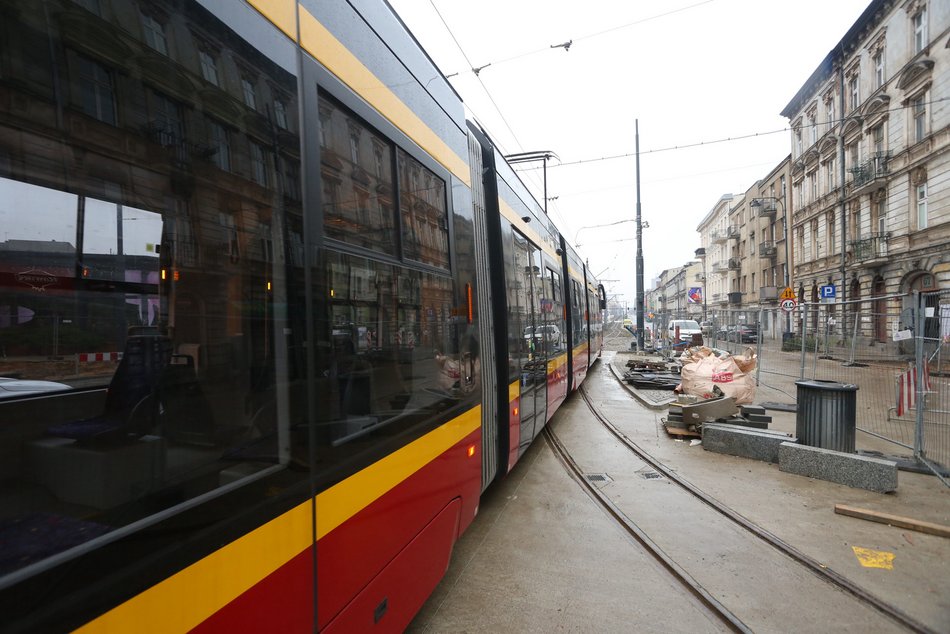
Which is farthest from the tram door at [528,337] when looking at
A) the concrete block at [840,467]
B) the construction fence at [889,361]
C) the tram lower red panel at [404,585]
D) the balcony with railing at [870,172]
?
the balcony with railing at [870,172]

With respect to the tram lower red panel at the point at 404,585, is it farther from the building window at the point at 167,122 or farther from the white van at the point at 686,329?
the white van at the point at 686,329

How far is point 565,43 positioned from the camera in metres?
7.82

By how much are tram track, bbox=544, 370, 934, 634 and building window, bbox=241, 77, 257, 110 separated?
3.66 meters

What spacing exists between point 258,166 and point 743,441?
6.79 meters

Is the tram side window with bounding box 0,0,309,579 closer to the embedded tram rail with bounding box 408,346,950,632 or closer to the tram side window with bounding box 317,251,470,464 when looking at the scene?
the tram side window with bounding box 317,251,470,464

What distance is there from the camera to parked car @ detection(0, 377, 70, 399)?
127cm

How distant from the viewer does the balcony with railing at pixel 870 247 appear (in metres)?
24.0

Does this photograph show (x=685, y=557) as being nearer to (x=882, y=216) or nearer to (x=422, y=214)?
(x=422, y=214)

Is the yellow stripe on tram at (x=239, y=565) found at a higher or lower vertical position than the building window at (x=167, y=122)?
lower

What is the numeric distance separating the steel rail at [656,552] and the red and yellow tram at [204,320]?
6.60 feet

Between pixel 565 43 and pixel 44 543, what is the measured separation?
8.85m

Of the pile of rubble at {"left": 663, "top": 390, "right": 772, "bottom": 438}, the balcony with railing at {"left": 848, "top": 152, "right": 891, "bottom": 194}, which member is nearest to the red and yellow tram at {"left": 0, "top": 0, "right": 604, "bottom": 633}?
the pile of rubble at {"left": 663, "top": 390, "right": 772, "bottom": 438}

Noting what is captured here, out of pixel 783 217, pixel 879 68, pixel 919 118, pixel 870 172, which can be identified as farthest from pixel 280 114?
pixel 783 217

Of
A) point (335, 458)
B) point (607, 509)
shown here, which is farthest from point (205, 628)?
point (607, 509)
